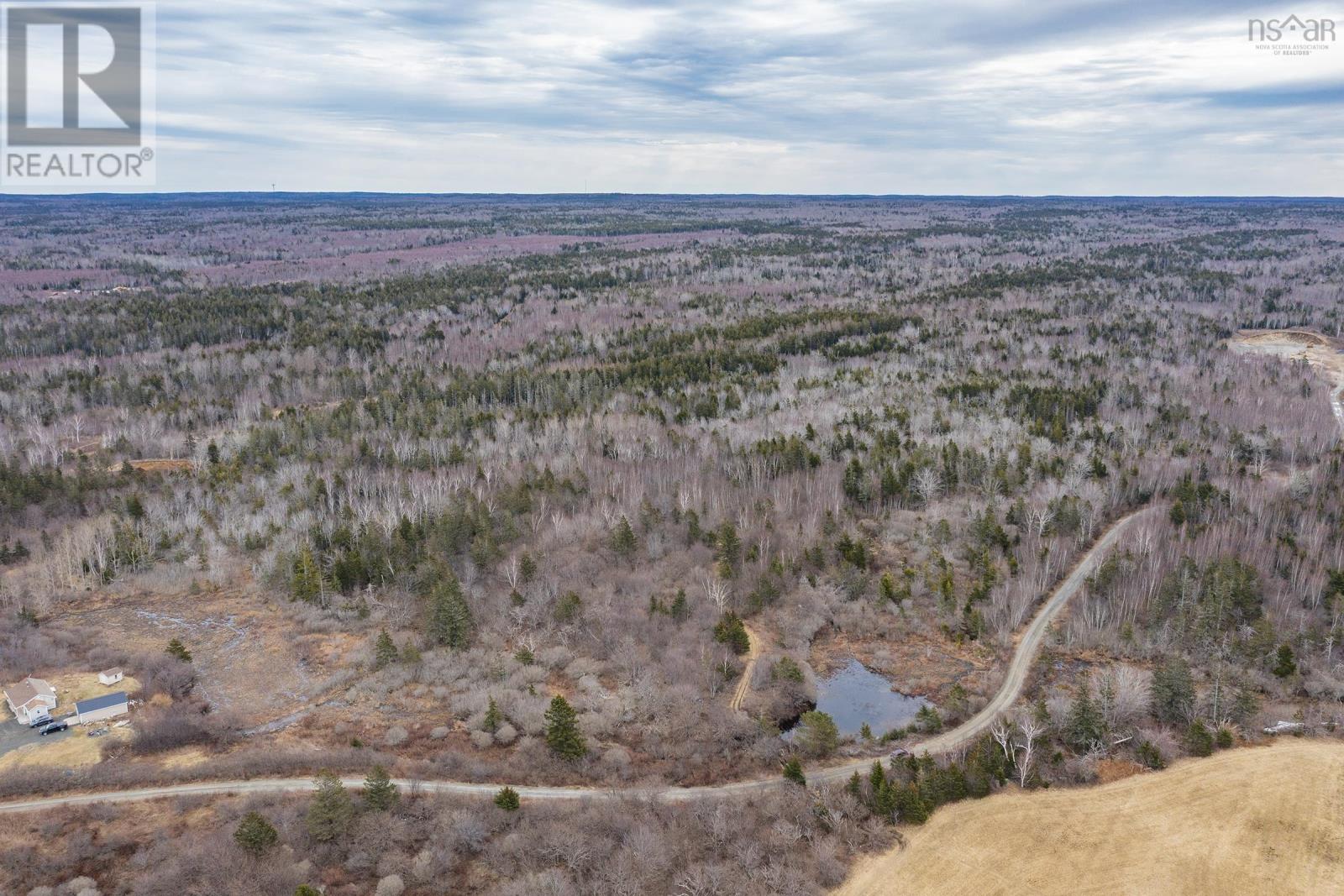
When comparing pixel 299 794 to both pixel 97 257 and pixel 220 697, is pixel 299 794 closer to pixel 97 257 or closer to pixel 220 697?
pixel 220 697

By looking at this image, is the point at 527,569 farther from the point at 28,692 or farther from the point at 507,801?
the point at 28,692

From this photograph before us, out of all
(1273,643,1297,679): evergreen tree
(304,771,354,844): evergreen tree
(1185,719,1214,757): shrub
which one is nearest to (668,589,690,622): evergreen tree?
(304,771,354,844): evergreen tree

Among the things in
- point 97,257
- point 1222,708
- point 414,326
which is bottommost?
point 1222,708

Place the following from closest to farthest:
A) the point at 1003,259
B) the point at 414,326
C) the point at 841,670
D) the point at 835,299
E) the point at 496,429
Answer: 1. the point at 841,670
2. the point at 496,429
3. the point at 414,326
4. the point at 835,299
5. the point at 1003,259

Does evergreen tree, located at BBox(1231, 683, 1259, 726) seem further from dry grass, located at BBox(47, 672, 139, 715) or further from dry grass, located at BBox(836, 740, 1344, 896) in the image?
dry grass, located at BBox(47, 672, 139, 715)

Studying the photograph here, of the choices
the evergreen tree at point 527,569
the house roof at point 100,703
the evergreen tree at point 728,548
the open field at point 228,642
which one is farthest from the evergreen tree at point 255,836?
the evergreen tree at point 728,548

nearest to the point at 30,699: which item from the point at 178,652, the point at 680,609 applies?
the point at 178,652

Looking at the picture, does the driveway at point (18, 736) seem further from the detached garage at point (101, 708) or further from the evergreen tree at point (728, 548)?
the evergreen tree at point (728, 548)

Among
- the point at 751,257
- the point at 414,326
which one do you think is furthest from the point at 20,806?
the point at 751,257
